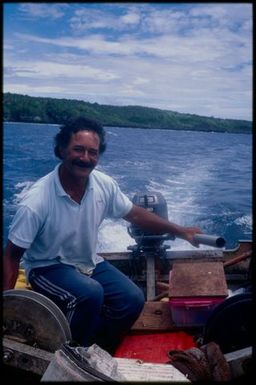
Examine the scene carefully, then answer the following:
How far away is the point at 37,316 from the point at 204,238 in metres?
1.30

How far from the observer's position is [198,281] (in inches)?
139

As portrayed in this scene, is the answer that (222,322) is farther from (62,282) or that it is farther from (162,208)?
(162,208)

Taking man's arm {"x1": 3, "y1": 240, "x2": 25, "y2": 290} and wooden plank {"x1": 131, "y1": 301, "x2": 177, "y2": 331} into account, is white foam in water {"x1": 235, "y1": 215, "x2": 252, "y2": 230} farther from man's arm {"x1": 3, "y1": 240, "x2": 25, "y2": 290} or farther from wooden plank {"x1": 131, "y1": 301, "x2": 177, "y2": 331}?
man's arm {"x1": 3, "y1": 240, "x2": 25, "y2": 290}

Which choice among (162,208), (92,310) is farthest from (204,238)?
(162,208)

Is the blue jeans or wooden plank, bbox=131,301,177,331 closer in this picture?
the blue jeans

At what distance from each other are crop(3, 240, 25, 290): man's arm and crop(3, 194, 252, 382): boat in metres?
0.23

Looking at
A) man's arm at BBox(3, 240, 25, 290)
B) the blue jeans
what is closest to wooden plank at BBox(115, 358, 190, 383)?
the blue jeans

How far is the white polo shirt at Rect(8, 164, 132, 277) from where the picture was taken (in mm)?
3068

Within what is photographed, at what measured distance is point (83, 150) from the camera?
3.43 metres

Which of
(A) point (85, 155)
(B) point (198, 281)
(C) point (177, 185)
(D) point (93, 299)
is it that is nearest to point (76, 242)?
(D) point (93, 299)

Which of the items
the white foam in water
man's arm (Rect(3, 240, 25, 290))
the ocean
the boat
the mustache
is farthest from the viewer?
the white foam in water

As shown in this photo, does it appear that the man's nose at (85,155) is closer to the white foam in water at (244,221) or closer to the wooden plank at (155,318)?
the wooden plank at (155,318)

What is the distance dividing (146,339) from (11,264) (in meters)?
1.18

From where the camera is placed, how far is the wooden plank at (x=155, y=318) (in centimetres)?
354
